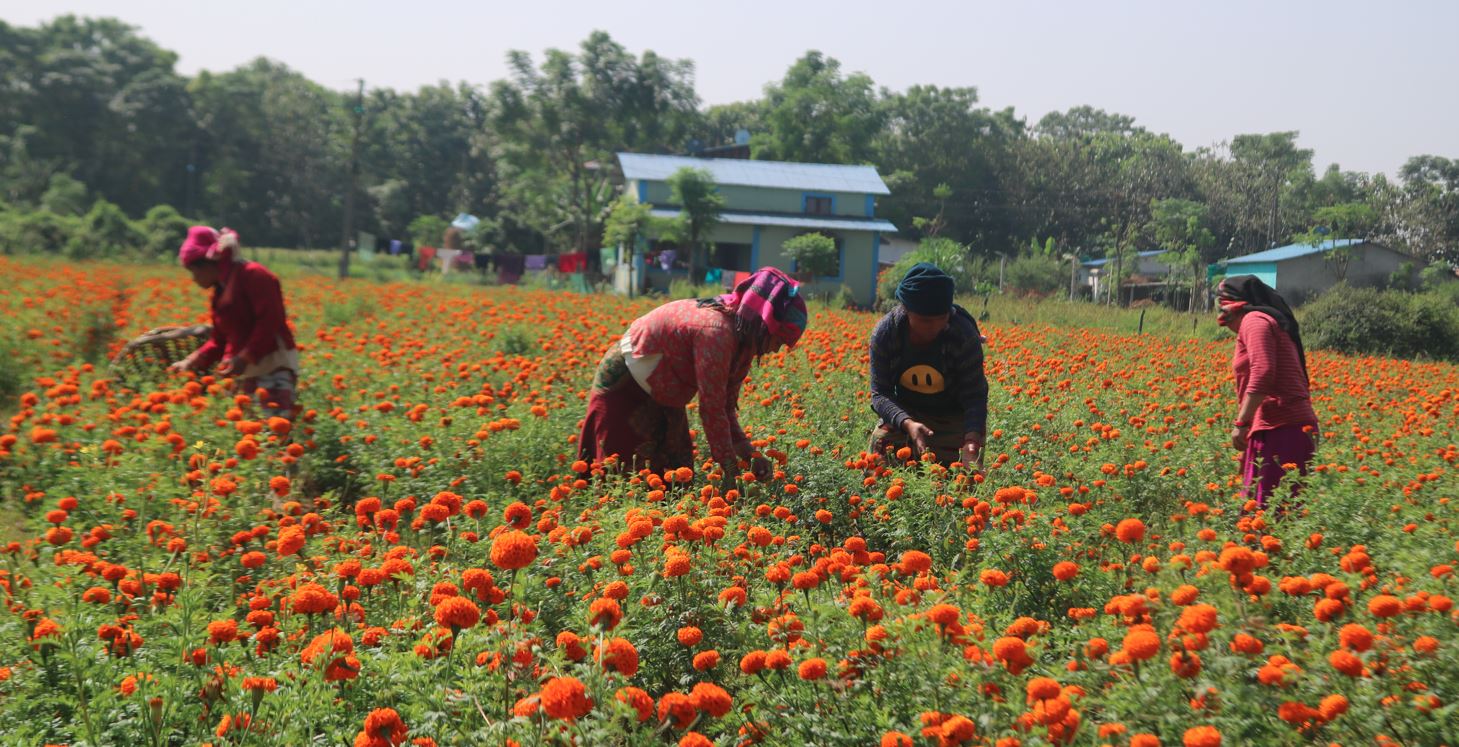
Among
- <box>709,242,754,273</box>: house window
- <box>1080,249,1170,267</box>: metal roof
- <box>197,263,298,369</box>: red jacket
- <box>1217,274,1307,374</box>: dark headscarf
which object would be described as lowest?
<box>197,263,298,369</box>: red jacket

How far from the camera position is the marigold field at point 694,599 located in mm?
1793

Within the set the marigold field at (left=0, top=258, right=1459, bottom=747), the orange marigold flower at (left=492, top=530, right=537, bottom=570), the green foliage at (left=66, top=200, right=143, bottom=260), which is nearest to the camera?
the marigold field at (left=0, top=258, right=1459, bottom=747)

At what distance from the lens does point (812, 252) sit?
3181cm

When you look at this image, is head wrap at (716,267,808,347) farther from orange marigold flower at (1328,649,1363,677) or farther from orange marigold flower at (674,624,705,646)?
orange marigold flower at (1328,649,1363,677)

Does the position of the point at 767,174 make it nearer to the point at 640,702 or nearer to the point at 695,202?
the point at 695,202

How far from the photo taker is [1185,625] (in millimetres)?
1760

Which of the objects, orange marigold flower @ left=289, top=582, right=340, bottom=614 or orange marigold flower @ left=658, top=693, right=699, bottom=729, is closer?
orange marigold flower @ left=658, top=693, right=699, bottom=729

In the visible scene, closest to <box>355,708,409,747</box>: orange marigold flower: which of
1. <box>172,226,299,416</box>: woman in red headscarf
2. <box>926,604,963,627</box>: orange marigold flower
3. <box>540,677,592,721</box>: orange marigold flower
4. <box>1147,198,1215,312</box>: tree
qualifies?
<box>540,677,592,721</box>: orange marigold flower

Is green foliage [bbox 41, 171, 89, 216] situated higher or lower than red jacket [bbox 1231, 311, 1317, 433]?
higher

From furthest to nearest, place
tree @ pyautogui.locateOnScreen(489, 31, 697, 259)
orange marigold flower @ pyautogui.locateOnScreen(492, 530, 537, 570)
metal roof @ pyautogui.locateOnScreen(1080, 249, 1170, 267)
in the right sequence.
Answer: tree @ pyautogui.locateOnScreen(489, 31, 697, 259), metal roof @ pyautogui.locateOnScreen(1080, 249, 1170, 267), orange marigold flower @ pyautogui.locateOnScreen(492, 530, 537, 570)

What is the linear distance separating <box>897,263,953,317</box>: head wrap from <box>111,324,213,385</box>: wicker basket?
421cm

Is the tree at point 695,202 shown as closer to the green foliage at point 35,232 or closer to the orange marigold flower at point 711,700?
the green foliage at point 35,232

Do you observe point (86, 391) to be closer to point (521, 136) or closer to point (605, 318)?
point (605, 318)

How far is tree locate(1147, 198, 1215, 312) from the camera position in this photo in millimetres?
16469
